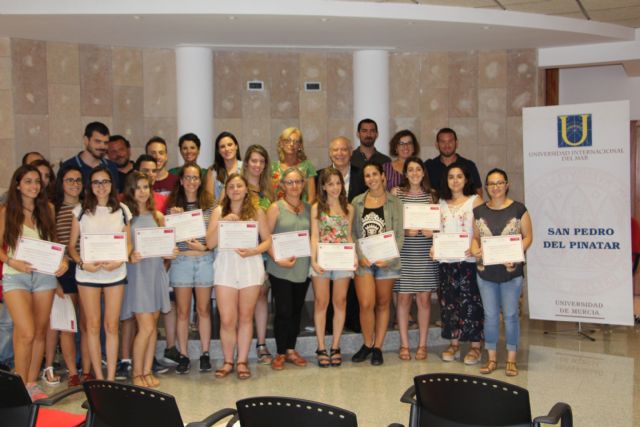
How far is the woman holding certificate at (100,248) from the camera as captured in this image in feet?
16.0

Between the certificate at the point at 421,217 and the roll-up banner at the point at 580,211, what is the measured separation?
1.64m

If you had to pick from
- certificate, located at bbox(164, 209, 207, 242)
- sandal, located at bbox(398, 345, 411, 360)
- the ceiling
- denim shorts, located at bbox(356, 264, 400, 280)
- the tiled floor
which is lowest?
the tiled floor

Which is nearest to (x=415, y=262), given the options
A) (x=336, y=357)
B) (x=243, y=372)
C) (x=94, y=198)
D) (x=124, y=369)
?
(x=336, y=357)

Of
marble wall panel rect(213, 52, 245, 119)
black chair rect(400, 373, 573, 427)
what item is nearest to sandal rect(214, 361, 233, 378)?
black chair rect(400, 373, 573, 427)

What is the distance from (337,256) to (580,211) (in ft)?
8.80

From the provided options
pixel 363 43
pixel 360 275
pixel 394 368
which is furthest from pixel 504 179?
pixel 363 43

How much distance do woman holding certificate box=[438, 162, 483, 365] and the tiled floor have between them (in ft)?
1.03

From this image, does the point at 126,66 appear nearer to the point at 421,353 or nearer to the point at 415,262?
the point at 415,262

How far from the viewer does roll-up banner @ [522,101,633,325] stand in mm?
6453

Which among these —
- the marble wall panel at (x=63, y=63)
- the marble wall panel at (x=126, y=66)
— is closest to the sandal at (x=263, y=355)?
the marble wall panel at (x=126, y=66)

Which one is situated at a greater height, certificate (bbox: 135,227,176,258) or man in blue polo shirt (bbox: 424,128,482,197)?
man in blue polo shirt (bbox: 424,128,482,197)

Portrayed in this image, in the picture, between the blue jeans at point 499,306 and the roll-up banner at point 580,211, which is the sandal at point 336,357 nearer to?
the blue jeans at point 499,306

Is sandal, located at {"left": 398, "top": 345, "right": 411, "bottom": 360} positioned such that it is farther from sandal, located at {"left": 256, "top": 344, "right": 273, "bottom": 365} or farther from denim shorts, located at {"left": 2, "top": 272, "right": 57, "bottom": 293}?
denim shorts, located at {"left": 2, "top": 272, "right": 57, "bottom": 293}

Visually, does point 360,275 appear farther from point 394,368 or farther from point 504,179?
point 504,179
